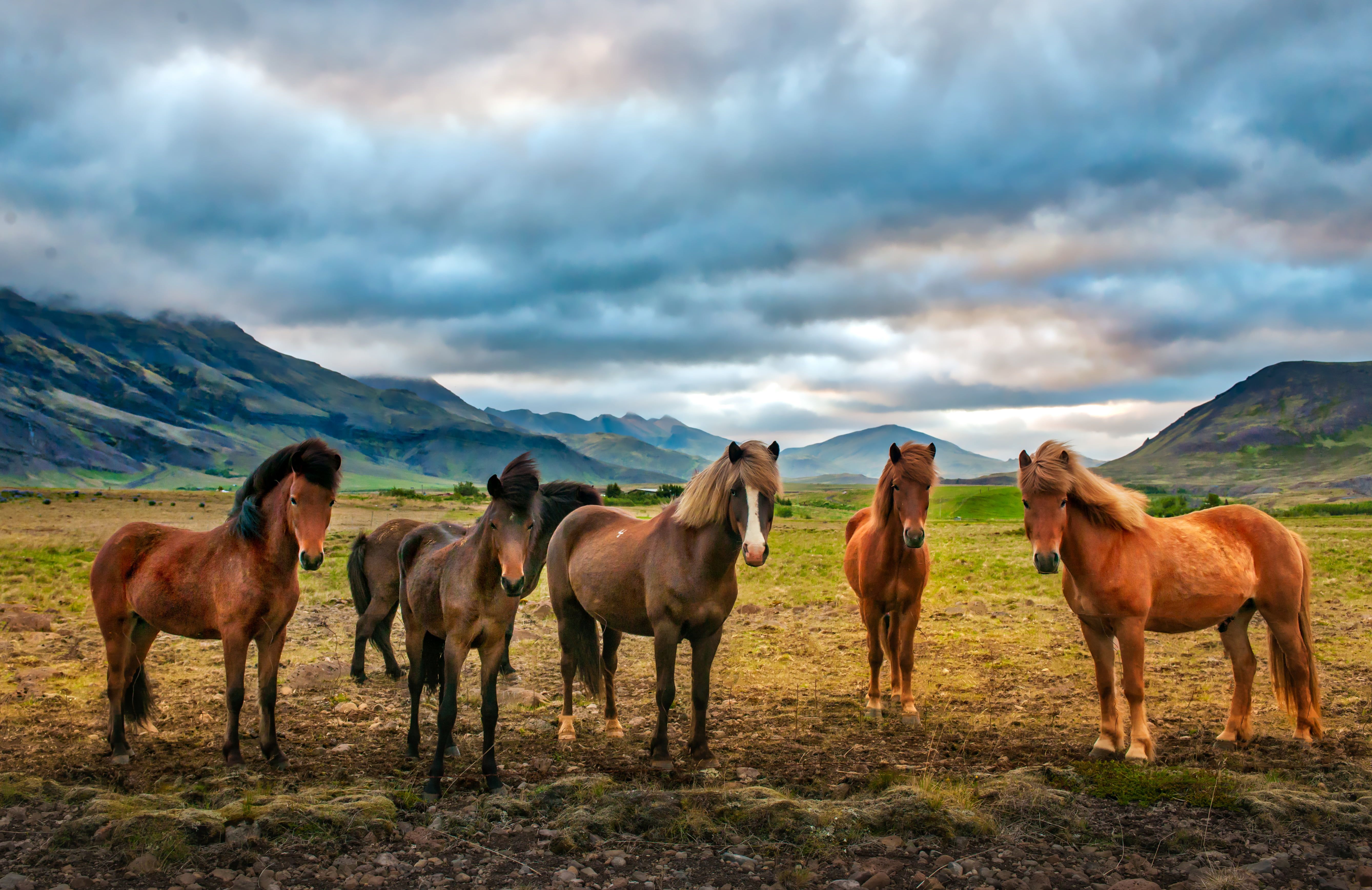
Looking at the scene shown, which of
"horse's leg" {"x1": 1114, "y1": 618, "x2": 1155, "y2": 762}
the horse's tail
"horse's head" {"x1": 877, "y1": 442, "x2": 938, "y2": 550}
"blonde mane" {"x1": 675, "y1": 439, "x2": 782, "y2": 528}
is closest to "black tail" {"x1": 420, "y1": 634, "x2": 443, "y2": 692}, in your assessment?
"blonde mane" {"x1": 675, "y1": 439, "x2": 782, "y2": 528}

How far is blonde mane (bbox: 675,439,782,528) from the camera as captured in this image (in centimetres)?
676

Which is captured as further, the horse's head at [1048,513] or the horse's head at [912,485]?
the horse's head at [912,485]

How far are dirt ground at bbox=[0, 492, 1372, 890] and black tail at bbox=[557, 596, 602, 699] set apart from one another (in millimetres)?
551

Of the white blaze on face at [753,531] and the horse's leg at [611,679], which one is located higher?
the white blaze on face at [753,531]

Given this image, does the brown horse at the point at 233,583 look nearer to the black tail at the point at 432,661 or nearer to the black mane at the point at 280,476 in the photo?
the black mane at the point at 280,476

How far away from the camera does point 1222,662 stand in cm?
1079

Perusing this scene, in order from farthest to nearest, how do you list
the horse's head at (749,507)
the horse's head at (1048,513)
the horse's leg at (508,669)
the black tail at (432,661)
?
the horse's leg at (508,669), the black tail at (432,661), the horse's head at (1048,513), the horse's head at (749,507)

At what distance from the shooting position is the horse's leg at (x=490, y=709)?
6.27 meters

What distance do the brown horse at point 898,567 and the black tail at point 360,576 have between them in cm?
657

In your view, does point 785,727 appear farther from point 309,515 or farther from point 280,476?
point 280,476

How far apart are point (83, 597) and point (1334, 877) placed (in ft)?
66.0

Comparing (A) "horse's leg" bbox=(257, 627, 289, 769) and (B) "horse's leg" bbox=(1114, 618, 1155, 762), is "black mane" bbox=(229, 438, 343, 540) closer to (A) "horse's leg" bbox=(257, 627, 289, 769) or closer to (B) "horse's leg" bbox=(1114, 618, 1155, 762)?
(A) "horse's leg" bbox=(257, 627, 289, 769)

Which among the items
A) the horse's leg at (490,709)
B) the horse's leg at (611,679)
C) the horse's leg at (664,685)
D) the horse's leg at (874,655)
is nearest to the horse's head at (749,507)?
the horse's leg at (664,685)

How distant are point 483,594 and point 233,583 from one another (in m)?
2.56
